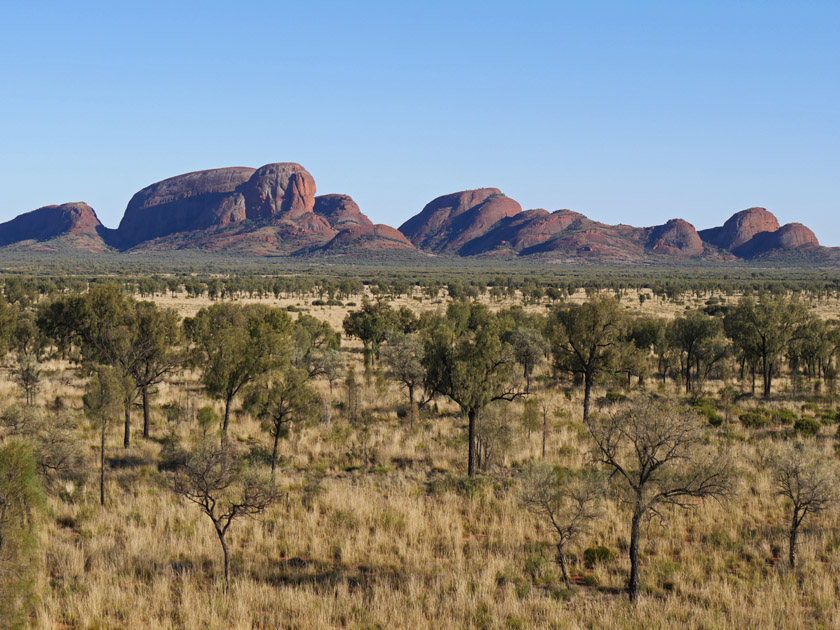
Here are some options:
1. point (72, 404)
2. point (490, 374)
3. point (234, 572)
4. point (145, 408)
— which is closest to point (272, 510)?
point (234, 572)

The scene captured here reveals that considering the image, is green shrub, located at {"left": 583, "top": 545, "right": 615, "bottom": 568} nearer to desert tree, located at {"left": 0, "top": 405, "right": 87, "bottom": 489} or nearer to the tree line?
the tree line

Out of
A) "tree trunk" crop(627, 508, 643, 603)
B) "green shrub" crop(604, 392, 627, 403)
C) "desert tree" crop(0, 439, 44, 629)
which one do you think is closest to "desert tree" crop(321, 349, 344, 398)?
"green shrub" crop(604, 392, 627, 403)

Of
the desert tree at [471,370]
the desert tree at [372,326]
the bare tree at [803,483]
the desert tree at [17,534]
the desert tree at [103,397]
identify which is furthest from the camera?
the desert tree at [372,326]

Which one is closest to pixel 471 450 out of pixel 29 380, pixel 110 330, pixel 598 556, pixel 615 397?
pixel 598 556

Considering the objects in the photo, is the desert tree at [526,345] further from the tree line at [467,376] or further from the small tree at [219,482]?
the small tree at [219,482]

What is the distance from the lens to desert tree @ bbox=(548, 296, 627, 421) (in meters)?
28.7

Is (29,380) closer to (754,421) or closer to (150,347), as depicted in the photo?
(150,347)

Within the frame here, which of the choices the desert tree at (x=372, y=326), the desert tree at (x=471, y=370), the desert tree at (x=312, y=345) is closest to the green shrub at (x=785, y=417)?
the desert tree at (x=471, y=370)

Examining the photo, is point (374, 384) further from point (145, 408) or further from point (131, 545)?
point (131, 545)

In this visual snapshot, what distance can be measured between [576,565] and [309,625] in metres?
6.71

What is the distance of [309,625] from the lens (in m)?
11.1

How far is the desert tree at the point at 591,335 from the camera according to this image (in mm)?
28672

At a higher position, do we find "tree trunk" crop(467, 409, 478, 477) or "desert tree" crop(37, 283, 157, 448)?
"desert tree" crop(37, 283, 157, 448)

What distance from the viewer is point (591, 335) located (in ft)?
95.2
